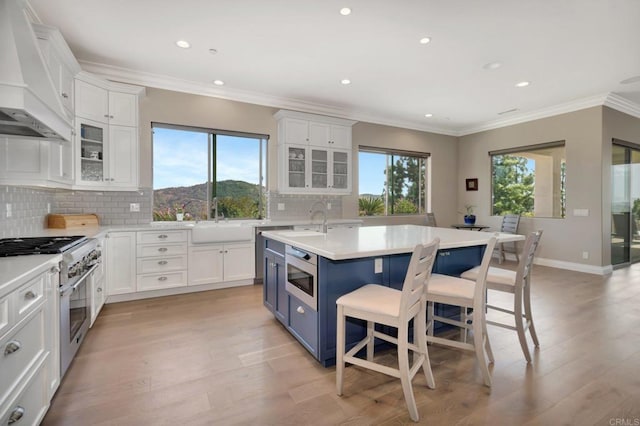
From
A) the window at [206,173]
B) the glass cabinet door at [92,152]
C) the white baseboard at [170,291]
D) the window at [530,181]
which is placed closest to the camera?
the glass cabinet door at [92,152]

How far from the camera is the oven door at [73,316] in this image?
1964 millimetres

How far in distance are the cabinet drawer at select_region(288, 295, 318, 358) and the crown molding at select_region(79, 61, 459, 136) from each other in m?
3.41

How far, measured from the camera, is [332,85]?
4.55m

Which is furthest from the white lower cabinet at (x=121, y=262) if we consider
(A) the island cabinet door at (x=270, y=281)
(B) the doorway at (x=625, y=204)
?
(B) the doorway at (x=625, y=204)

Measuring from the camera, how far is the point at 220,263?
4211mm

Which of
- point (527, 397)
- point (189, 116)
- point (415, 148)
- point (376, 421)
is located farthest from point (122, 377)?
point (415, 148)

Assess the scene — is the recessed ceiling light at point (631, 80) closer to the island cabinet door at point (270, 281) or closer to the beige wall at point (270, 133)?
the beige wall at point (270, 133)

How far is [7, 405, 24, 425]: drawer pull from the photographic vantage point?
1.34 meters

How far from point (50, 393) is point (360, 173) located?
530cm

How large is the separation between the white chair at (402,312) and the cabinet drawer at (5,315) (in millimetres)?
1558

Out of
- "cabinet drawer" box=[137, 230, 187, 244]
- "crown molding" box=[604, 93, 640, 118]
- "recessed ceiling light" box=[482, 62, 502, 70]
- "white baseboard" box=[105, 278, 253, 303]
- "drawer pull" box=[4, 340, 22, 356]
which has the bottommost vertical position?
"white baseboard" box=[105, 278, 253, 303]

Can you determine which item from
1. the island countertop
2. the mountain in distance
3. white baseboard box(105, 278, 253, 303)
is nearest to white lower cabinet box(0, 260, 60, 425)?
the island countertop

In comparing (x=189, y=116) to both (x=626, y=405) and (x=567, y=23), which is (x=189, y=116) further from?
(x=626, y=405)

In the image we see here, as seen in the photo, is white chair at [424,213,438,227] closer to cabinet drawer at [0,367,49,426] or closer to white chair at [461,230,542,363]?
white chair at [461,230,542,363]
